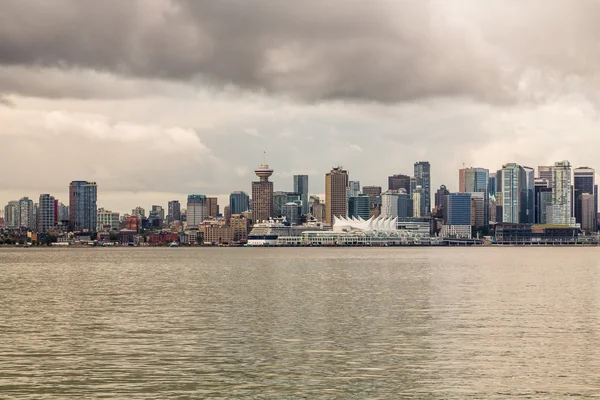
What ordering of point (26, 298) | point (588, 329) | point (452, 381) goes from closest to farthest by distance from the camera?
point (452, 381) → point (588, 329) → point (26, 298)

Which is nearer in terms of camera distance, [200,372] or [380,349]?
[200,372]

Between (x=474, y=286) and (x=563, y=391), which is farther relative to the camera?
(x=474, y=286)

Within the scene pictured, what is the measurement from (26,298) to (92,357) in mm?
39487

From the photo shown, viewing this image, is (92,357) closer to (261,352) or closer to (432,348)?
(261,352)

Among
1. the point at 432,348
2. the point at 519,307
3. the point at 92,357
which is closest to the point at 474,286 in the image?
the point at 519,307

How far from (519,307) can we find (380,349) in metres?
25.8

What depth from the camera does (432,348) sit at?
43.9m

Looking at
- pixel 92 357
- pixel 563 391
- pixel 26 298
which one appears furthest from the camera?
pixel 26 298

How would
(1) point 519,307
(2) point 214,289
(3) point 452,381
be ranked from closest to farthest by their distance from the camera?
(3) point 452,381, (1) point 519,307, (2) point 214,289

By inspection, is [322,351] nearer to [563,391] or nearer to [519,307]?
[563,391]

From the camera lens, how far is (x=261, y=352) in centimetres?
4281

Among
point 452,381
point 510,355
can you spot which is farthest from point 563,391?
point 510,355

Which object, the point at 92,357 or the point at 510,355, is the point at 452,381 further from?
the point at 92,357

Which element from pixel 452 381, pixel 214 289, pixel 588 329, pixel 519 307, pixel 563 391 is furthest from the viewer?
pixel 214 289
